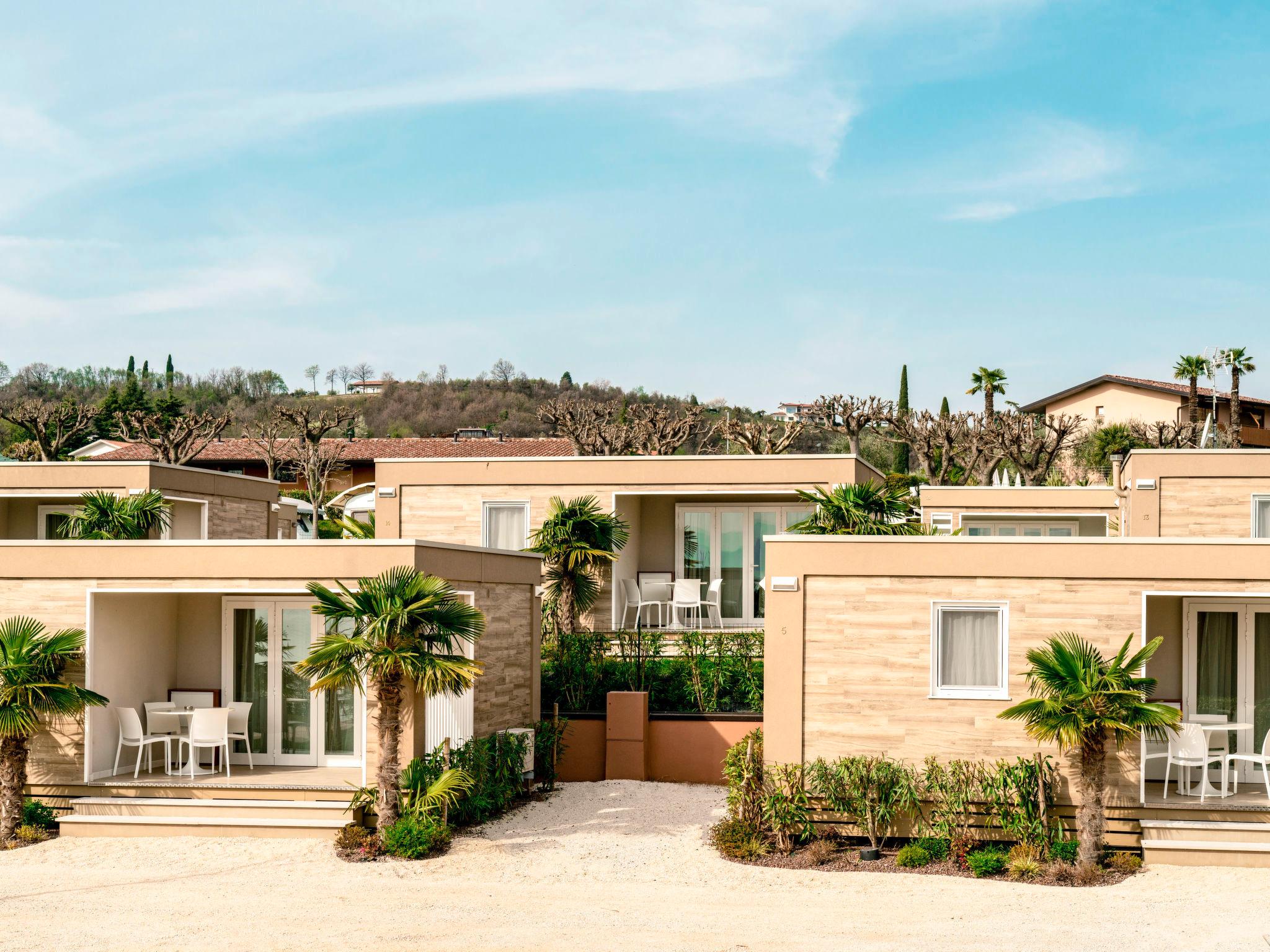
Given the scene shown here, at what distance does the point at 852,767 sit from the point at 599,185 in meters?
16.5

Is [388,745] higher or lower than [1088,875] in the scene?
higher

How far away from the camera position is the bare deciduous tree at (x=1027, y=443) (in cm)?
3606

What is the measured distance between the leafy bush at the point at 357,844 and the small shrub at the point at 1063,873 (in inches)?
275

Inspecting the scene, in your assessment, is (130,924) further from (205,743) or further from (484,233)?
(484,233)

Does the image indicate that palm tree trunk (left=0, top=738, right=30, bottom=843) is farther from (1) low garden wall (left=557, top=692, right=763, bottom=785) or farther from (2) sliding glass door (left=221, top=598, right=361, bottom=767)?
(1) low garden wall (left=557, top=692, right=763, bottom=785)

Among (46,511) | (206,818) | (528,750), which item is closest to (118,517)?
(46,511)

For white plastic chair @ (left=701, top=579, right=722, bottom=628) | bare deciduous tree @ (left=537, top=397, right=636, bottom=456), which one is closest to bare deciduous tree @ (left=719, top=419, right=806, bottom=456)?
bare deciduous tree @ (left=537, top=397, right=636, bottom=456)

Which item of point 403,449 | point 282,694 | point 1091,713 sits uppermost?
point 403,449

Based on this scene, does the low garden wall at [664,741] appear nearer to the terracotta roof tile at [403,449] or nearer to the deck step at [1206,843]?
the deck step at [1206,843]

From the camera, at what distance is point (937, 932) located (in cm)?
1048

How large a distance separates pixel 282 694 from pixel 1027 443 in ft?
92.6

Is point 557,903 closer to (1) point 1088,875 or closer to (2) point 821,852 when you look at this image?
(2) point 821,852

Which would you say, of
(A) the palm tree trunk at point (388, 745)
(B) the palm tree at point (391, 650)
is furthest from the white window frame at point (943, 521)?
(A) the palm tree trunk at point (388, 745)

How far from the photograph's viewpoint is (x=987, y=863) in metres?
12.3
